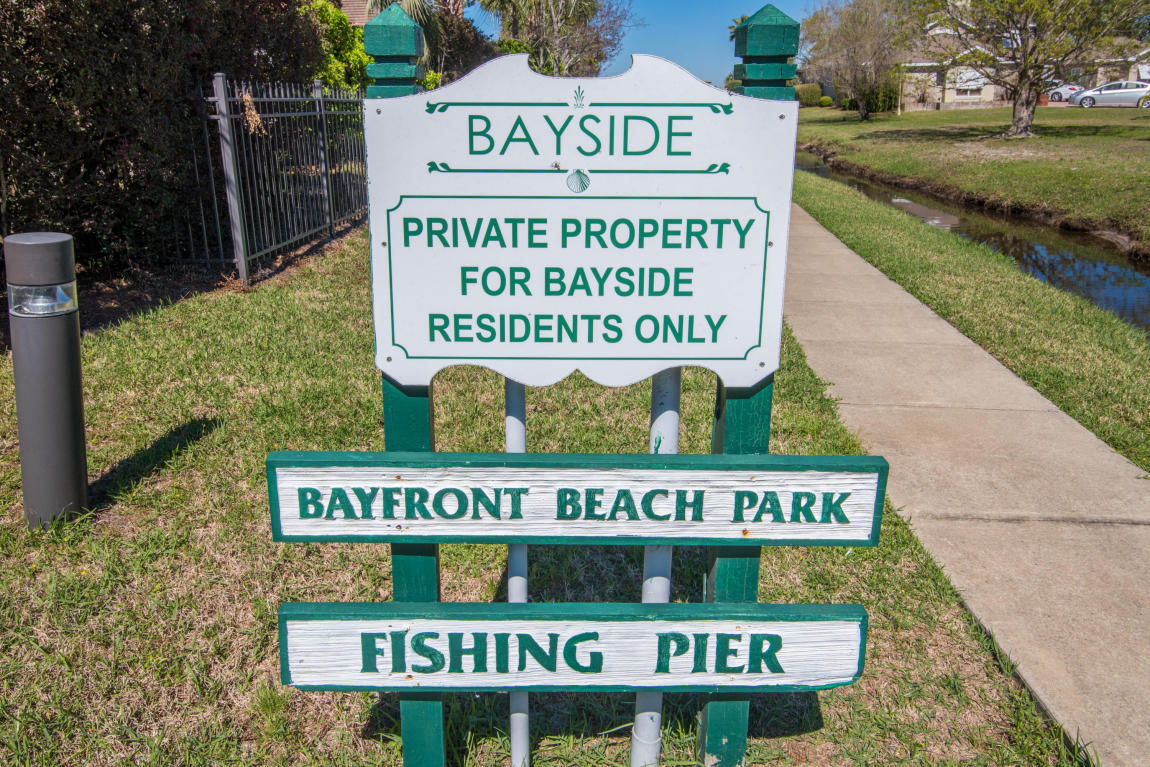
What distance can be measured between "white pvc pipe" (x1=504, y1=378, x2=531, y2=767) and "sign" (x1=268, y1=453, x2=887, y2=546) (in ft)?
0.48

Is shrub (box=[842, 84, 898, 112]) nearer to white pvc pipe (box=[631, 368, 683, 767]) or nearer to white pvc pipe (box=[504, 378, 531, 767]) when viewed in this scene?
white pvc pipe (box=[631, 368, 683, 767])

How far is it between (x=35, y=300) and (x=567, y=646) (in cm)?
258

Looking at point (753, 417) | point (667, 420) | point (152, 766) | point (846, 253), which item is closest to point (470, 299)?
point (667, 420)

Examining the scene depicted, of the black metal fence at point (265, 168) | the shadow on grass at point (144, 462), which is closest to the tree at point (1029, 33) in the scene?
the black metal fence at point (265, 168)

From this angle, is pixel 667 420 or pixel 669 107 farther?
pixel 667 420

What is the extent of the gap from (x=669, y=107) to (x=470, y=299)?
1.94ft

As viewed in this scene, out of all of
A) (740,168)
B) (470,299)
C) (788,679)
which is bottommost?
(788,679)

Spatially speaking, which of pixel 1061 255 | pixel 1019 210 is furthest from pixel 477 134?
pixel 1019 210

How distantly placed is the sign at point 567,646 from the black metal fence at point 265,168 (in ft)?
19.8

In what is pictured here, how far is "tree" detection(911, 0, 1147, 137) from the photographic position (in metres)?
22.9

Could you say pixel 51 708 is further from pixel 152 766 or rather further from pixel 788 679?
pixel 788 679

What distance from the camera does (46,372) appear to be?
3.42 metres

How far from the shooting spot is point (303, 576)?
3326 mm

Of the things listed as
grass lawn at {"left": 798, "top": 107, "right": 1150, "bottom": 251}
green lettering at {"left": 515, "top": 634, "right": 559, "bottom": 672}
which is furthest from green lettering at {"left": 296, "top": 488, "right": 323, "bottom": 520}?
grass lawn at {"left": 798, "top": 107, "right": 1150, "bottom": 251}
